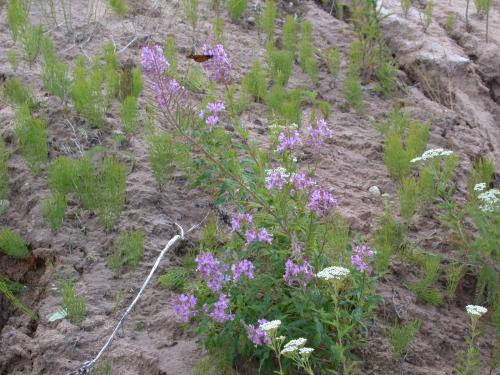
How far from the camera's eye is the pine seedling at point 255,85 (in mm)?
5227

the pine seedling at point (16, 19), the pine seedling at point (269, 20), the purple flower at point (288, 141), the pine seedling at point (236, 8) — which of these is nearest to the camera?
the purple flower at point (288, 141)

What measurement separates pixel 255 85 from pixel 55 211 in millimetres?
1931

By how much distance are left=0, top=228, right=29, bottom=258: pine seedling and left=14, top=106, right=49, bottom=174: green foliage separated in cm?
54

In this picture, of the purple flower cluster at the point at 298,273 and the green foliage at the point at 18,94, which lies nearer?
the purple flower cluster at the point at 298,273

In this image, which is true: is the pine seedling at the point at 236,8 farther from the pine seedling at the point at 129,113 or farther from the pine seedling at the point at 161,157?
the pine seedling at the point at 161,157

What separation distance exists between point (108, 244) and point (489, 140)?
3052mm

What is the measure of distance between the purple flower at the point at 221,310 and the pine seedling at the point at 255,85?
2439mm

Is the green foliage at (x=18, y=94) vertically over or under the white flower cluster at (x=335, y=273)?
under

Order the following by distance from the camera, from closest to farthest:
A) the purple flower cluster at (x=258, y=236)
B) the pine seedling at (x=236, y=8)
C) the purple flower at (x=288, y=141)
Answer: the purple flower cluster at (x=258, y=236), the purple flower at (x=288, y=141), the pine seedling at (x=236, y=8)

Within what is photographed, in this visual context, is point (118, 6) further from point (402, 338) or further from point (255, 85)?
point (402, 338)

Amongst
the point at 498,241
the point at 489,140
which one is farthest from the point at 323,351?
the point at 489,140

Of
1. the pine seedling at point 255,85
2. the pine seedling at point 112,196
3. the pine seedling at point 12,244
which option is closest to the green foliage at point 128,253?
the pine seedling at point 112,196

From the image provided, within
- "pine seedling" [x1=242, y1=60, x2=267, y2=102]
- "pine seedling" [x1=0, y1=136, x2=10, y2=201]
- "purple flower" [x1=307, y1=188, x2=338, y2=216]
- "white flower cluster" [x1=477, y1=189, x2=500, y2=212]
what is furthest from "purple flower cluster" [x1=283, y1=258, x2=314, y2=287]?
"pine seedling" [x1=242, y1=60, x2=267, y2=102]

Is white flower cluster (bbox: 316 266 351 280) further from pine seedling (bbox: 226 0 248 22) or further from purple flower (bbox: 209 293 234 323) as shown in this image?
pine seedling (bbox: 226 0 248 22)
